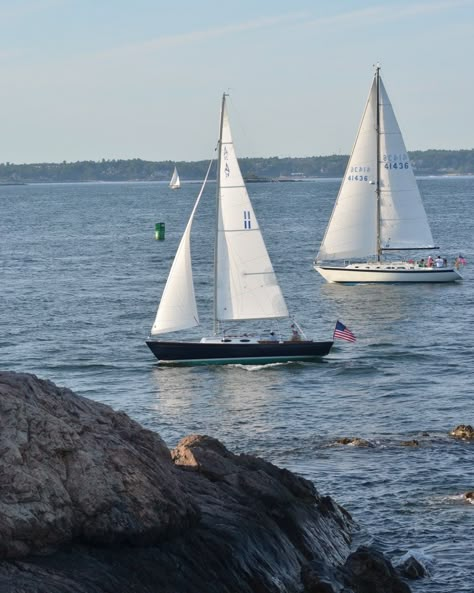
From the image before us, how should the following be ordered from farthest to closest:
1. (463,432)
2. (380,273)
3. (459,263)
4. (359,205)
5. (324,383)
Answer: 1. (459,263)
2. (359,205)
3. (380,273)
4. (324,383)
5. (463,432)

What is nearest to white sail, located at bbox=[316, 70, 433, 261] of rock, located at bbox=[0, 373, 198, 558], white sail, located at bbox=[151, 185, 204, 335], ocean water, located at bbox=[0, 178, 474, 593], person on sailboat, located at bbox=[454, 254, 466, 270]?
ocean water, located at bbox=[0, 178, 474, 593]

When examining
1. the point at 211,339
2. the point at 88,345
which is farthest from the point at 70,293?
the point at 211,339

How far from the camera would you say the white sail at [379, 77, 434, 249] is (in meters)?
84.5

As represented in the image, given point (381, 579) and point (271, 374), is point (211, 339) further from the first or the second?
point (381, 579)

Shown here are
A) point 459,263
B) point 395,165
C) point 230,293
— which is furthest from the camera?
point 459,263

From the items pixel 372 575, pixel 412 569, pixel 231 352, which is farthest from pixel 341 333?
pixel 372 575

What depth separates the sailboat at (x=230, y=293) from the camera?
53969 millimetres

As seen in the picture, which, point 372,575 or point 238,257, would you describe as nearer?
point 372,575

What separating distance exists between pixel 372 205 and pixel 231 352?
108ft

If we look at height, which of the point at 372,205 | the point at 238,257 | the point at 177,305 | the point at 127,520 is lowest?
the point at 127,520

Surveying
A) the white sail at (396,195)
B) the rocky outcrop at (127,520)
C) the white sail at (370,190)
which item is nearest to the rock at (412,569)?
the rocky outcrop at (127,520)

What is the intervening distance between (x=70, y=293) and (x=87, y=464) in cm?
5907

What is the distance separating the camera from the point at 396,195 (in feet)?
281

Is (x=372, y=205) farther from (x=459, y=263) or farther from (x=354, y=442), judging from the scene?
(x=354, y=442)
